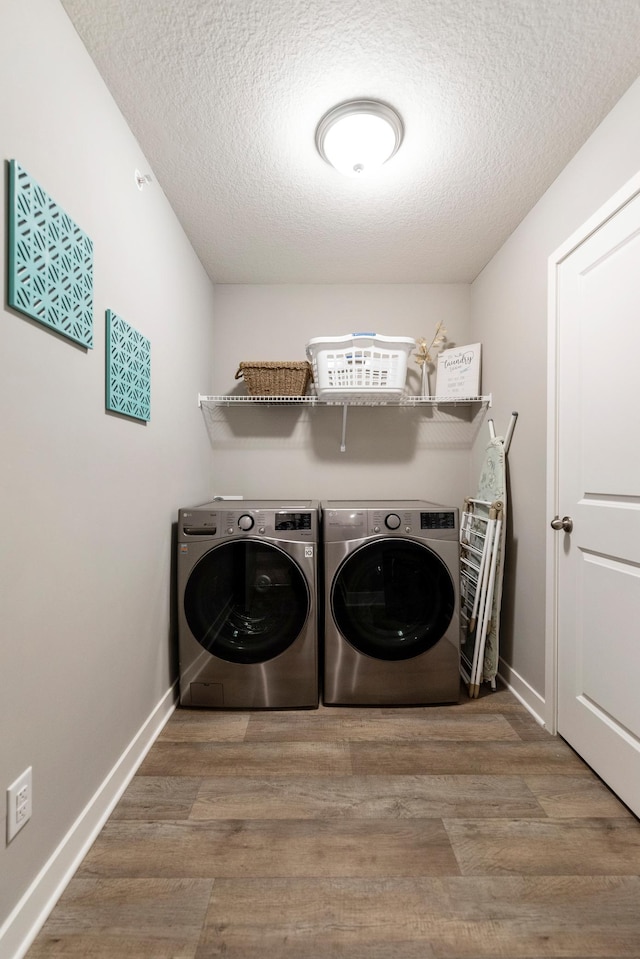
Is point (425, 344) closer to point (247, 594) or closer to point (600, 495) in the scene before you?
point (600, 495)

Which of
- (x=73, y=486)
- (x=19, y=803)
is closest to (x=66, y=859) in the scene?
(x=19, y=803)

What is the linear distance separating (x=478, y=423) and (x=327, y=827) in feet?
7.33

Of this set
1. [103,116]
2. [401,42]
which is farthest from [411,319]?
[103,116]

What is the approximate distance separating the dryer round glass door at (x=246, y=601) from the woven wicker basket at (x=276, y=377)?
0.96m

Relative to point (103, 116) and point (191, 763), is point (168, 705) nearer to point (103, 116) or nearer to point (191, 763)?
point (191, 763)

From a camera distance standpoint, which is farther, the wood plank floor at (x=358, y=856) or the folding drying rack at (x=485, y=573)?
the folding drying rack at (x=485, y=573)

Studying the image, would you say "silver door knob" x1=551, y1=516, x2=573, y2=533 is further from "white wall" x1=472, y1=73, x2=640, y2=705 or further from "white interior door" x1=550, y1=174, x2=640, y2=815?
"white wall" x1=472, y1=73, x2=640, y2=705

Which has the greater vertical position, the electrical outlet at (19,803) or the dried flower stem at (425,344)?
the dried flower stem at (425,344)

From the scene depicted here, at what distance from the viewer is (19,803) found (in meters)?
1.01

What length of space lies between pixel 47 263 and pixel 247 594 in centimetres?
A: 153

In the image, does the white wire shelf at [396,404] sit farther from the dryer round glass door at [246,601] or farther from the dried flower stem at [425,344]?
the dryer round glass door at [246,601]

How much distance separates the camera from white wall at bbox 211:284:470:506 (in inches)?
114

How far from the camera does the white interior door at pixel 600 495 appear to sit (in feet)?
4.75

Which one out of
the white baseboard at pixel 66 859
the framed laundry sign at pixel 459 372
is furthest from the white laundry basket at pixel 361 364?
the white baseboard at pixel 66 859
